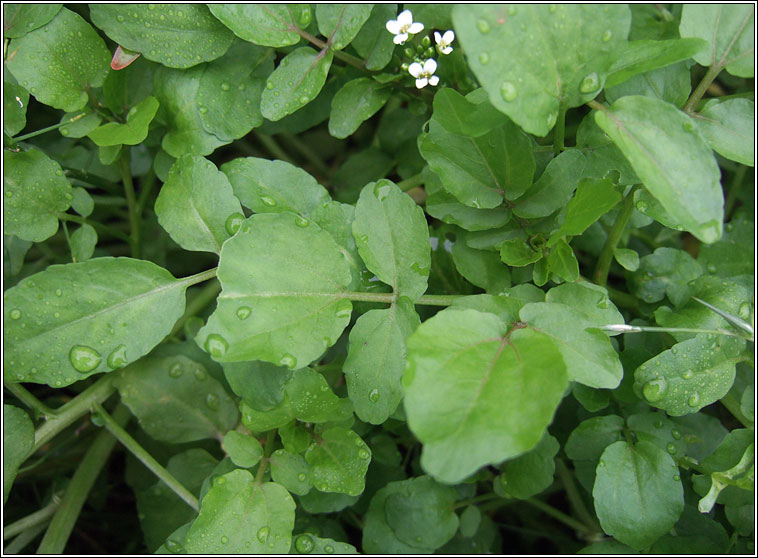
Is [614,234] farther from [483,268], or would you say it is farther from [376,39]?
[376,39]

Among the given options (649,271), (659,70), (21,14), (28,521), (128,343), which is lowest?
(28,521)

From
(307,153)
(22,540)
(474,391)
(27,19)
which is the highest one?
(27,19)

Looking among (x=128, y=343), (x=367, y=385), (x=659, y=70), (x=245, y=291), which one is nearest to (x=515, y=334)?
(x=367, y=385)

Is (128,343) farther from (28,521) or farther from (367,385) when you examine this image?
(28,521)

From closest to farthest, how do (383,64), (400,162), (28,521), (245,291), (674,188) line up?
(674,188) → (245,291) → (383,64) → (28,521) → (400,162)

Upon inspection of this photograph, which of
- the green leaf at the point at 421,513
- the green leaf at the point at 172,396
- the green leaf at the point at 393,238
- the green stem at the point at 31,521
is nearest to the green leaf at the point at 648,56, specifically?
the green leaf at the point at 393,238

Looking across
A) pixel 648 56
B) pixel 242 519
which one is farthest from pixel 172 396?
pixel 648 56
